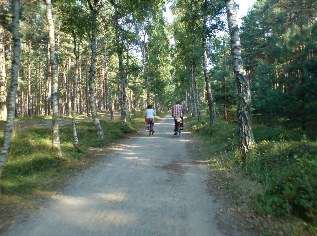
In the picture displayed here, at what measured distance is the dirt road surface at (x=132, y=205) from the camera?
563cm

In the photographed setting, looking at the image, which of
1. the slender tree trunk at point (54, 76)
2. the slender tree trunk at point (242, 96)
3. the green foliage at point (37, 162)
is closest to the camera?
the green foliage at point (37, 162)

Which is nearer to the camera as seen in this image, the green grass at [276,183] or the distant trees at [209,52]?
the green grass at [276,183]

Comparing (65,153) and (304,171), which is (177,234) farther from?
(65,153)

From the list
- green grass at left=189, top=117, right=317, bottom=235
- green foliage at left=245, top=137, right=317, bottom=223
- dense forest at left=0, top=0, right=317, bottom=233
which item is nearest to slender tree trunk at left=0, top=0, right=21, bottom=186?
dense forest at left=0, top=0, right=317, bottom=233

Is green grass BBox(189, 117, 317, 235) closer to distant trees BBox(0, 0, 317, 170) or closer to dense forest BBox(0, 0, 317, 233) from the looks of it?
dense forest BBox(0, 0, 317, 233)

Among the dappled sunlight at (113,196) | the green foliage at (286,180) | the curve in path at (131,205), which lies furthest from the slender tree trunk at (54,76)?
the green foliage at (286,180)

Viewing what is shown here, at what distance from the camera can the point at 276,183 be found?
6.89m

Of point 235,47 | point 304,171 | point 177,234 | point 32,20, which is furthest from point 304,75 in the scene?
point 32,20

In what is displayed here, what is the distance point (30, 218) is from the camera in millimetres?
6191

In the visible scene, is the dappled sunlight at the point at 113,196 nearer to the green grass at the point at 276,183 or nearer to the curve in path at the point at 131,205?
the curve in path at the point at 131,205

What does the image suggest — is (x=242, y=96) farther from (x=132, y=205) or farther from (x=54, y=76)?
(x=54, y=76)

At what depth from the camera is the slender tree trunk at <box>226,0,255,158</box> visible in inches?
411

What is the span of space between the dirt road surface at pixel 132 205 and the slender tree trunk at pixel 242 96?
1682mm

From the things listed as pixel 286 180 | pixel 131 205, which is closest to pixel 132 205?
pixel 131 205
